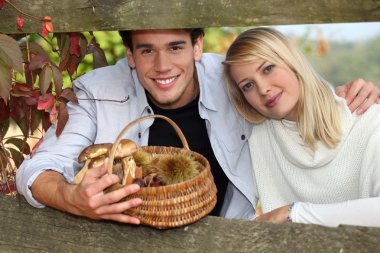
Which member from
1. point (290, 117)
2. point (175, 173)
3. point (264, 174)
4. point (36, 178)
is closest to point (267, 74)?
point (290, 117)

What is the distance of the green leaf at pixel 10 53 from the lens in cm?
222

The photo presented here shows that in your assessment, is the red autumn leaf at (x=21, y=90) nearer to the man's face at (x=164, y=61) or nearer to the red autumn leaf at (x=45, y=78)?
the red autumn leaf at (x=45, y=78)

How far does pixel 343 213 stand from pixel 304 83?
607 millimetres

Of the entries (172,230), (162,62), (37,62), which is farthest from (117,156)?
(162,62)

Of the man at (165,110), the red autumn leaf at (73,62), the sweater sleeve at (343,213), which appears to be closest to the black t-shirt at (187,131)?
the man at (165,110)

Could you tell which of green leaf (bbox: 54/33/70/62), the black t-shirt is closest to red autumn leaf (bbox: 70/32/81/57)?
green leaf (bbox: 54/33/70/62)

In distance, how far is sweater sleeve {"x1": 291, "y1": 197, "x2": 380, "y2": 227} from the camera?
6.94 ft

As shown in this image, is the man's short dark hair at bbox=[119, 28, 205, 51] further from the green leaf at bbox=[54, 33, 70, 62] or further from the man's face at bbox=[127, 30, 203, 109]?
the green leaf at bbox=[54, 33, 70, 62]

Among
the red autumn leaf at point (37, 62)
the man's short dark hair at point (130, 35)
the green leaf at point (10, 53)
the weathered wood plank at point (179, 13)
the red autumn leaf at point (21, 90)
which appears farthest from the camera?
the man's short dark hair at point (130, 35)

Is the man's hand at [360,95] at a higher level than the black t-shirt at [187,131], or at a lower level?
higher

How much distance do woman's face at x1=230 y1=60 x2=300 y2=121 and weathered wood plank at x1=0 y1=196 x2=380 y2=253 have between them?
25.4 inches

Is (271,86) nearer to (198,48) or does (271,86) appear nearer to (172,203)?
(198,48)

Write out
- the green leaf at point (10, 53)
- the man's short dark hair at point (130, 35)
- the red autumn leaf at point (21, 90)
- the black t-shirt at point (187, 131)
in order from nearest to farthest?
the green leaf at point (10, 53)
the red autumn leaf at point (21, 90)
the man's short dark hair at point (130, 35)
the black t-shirt at point (187, 131)

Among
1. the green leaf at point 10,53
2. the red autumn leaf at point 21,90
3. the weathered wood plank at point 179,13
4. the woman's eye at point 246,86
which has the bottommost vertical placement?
the red autumn leaf at point 21,90
